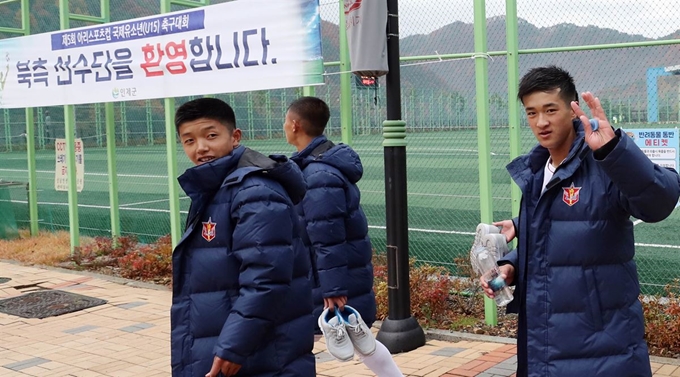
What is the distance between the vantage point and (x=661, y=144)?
6164 millimetres

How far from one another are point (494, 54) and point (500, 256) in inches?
165

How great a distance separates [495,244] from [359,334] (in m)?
1.50

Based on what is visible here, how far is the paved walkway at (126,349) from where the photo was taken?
570 cm

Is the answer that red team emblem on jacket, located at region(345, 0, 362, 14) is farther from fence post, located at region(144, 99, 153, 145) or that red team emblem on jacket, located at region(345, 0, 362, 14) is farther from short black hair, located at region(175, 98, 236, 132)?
fence post, located at region(144, 99, 153, 145)

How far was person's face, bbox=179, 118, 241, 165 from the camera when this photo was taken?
130 inches

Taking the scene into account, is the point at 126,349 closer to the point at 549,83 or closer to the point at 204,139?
the point at 204,139

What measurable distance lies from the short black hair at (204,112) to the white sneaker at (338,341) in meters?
1.51

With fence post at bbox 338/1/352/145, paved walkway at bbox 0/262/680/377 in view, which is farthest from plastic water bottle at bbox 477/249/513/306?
fence post at bbox 338/1/352/145

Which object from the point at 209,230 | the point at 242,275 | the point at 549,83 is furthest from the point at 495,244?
the point at 209,230

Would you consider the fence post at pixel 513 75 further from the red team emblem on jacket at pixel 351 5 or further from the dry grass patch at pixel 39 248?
the dry grass patch at pixel 39 248

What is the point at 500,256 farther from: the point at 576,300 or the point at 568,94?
the point at 568,94

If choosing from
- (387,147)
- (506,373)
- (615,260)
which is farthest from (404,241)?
(615,260)

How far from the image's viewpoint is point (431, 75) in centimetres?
789

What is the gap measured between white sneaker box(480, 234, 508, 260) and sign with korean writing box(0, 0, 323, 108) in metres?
4.17
